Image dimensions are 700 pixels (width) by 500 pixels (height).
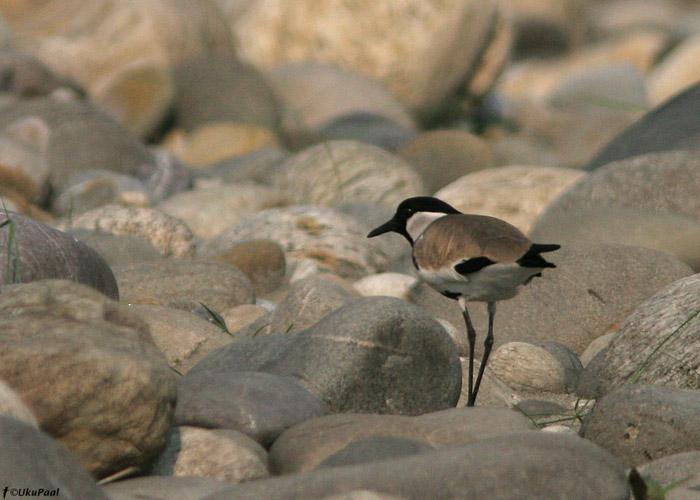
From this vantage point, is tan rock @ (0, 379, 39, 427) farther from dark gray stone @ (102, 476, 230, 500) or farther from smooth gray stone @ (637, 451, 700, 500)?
smooth gray stone @ (637, 451, 700, 500)

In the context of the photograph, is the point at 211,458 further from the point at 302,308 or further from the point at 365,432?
the point at 302,308

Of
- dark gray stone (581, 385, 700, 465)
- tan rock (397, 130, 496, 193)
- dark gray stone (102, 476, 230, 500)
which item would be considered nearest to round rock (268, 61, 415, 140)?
tan rock (397, 130, 496, 193)

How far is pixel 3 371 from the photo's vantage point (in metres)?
3.09

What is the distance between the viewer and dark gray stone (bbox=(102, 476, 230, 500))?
120 inches

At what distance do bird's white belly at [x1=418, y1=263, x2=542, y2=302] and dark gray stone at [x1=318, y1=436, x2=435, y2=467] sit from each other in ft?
3.33

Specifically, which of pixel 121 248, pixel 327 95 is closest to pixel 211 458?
pixel 121 248

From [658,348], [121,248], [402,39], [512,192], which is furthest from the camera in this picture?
[402,39]

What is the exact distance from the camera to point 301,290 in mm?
5340

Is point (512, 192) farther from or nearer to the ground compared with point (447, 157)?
farther from the ground

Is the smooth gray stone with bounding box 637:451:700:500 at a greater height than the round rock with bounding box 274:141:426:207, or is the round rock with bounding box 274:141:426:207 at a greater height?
the smooth gray stone with bounding box 637:451:700:500

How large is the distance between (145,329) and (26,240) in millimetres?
1423

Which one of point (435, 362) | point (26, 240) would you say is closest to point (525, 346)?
point (435, 362)

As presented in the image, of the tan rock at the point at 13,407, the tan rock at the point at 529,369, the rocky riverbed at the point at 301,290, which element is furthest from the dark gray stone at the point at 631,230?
the tan rock at the point at 13,407

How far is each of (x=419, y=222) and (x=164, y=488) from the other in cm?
219
